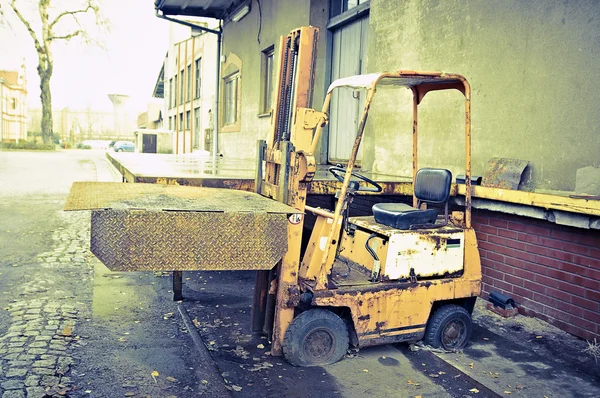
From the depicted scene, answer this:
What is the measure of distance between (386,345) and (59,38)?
1574 inches

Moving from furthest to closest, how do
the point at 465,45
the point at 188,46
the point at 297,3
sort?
the point at 188,46, the point at 297,3, the point at 465,45

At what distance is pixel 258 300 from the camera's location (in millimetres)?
4395

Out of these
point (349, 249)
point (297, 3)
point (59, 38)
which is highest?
point (59, 38)

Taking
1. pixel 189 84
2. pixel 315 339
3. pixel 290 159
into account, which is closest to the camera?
pixel 315 339

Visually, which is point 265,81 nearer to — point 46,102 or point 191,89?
point 191,89

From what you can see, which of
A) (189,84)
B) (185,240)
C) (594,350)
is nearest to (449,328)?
(594,350)

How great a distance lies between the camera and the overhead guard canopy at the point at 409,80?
13.0 ft

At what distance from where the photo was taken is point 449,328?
14.1 feet

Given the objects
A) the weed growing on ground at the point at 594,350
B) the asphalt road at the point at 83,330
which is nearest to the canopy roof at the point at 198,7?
the asphalt road at the point at 83,330

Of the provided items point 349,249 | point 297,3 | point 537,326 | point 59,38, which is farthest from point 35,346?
point 59,38

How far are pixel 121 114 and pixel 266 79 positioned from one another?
266ft

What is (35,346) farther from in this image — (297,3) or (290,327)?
(297,3)

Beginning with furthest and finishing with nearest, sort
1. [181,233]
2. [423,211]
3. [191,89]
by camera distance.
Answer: [191,89] < [423,211] < [181,233]

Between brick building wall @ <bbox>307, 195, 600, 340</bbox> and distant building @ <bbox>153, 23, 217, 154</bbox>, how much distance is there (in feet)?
57.3
